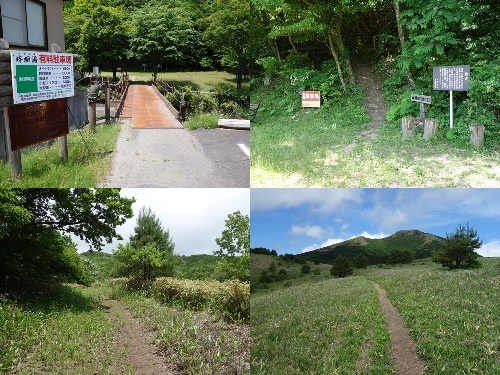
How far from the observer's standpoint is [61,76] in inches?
245

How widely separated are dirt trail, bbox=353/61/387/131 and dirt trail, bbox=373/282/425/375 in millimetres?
6402

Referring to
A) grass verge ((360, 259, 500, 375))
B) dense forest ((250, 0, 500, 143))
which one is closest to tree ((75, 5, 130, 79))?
dense forest ((250, 0, 500, 143))

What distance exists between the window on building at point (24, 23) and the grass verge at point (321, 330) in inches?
240

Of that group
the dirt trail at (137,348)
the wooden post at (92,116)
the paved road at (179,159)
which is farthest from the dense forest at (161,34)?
the dirt trail at (137,348)

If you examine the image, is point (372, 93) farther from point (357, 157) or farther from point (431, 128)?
point (357, 157)

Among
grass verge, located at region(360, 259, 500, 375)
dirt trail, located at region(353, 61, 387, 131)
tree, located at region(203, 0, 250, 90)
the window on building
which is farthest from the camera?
tree, located at region(203, 0, 250, 90)

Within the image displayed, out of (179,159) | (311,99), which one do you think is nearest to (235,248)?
(179,159)

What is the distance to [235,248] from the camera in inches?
244

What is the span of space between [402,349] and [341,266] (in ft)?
3.44

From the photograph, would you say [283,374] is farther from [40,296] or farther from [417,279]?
[40,296]


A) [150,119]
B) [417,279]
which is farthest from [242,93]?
[417,279]

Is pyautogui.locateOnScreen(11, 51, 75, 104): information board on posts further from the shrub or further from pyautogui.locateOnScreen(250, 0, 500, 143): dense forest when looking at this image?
pyautogui.locateOnScreen(250, 0, 500, 143): dense forest

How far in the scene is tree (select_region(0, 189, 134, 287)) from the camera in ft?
19.9

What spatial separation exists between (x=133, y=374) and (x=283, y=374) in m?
1.57
